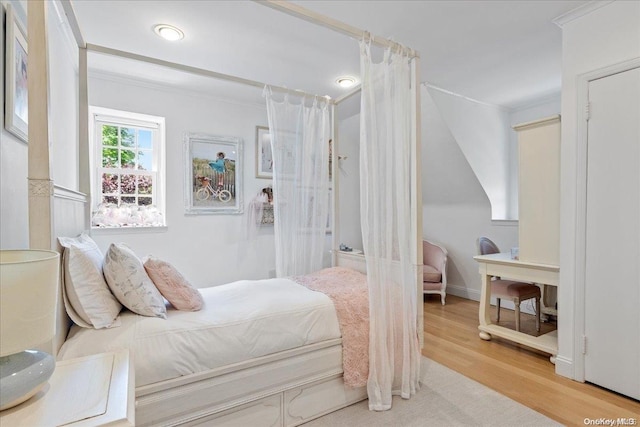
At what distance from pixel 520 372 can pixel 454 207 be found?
2585 millimetres

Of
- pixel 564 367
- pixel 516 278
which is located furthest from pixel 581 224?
pixel 564 367

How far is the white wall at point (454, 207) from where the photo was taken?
387 centimetres

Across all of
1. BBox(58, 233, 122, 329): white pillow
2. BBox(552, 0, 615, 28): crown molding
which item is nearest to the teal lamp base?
BBox(58, 233, 122, 329): white pillow

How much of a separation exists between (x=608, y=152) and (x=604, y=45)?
728 mm

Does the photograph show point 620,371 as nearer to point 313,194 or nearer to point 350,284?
point 350,284

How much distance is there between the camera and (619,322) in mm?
2008

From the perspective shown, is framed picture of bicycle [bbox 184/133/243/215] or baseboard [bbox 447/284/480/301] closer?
framed picture of bicycle [bbox 184/133/243/215]

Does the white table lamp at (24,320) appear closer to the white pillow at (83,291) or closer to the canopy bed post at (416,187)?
the white pillow at (83,291)

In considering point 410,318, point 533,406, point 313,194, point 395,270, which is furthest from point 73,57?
point 533,406

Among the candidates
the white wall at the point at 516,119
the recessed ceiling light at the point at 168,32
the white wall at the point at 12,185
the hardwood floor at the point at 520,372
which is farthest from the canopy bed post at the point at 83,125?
the white wall at the point at 516,119

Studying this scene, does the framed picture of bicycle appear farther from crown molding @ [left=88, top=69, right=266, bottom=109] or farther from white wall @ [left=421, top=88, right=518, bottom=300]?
white wall @ [left=421, top=88, right=518, bottom=300]

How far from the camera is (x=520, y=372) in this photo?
7.64ft

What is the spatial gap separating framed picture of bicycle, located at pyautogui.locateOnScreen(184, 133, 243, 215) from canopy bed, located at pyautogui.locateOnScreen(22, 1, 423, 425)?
47.8 inches

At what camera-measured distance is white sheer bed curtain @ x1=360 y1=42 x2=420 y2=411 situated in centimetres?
192
